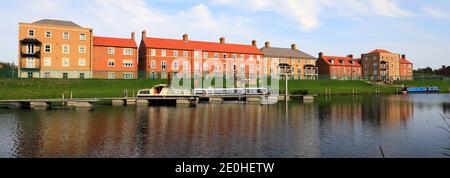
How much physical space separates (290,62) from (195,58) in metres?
33.5

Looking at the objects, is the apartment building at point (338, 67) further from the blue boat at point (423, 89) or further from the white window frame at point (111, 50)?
the white window frame at point (111, 50)

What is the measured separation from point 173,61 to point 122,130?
6088 centimetres

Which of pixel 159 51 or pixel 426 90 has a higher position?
pixel 159 51

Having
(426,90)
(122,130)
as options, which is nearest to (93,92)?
(122,130)

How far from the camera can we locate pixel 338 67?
4390 inches

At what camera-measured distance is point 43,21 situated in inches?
2697

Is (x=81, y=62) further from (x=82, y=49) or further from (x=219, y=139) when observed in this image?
(x=219, y=139)

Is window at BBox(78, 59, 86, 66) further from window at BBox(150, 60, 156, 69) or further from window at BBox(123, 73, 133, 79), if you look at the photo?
window at BBox(150, 60, 156, 69)

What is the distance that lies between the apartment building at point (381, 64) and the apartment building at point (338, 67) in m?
3.65
